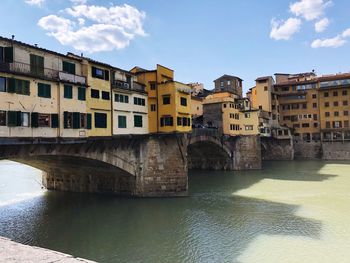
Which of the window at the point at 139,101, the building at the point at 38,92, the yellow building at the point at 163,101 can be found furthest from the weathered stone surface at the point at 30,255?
the yellow building at the point at 163,101

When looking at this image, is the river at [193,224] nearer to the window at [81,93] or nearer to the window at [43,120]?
the window at [43,120]

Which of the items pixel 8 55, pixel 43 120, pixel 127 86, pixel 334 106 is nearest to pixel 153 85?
pixel 127 86

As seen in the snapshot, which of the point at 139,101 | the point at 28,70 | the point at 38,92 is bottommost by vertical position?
the point at 38,92

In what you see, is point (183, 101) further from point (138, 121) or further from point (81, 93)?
point (81, 93)

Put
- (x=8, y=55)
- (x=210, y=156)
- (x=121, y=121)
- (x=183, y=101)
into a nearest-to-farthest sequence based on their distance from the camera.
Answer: (x=8, y=55) → (x=121, y=121) → (x=183, y=101) → (x=210, y=156)

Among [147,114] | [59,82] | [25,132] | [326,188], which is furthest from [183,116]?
[326,188]

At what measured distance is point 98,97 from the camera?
90.3ft

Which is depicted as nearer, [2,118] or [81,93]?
[2,118]

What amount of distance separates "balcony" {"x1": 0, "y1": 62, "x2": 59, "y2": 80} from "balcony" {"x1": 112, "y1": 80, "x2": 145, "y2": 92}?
6.99m

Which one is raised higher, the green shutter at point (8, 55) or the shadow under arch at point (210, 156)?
the green shutter at point (8, 55)

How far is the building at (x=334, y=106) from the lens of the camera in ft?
248

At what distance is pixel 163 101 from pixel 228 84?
2090 inches

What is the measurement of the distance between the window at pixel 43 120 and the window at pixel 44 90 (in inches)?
56.2

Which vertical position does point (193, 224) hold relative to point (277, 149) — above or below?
below
